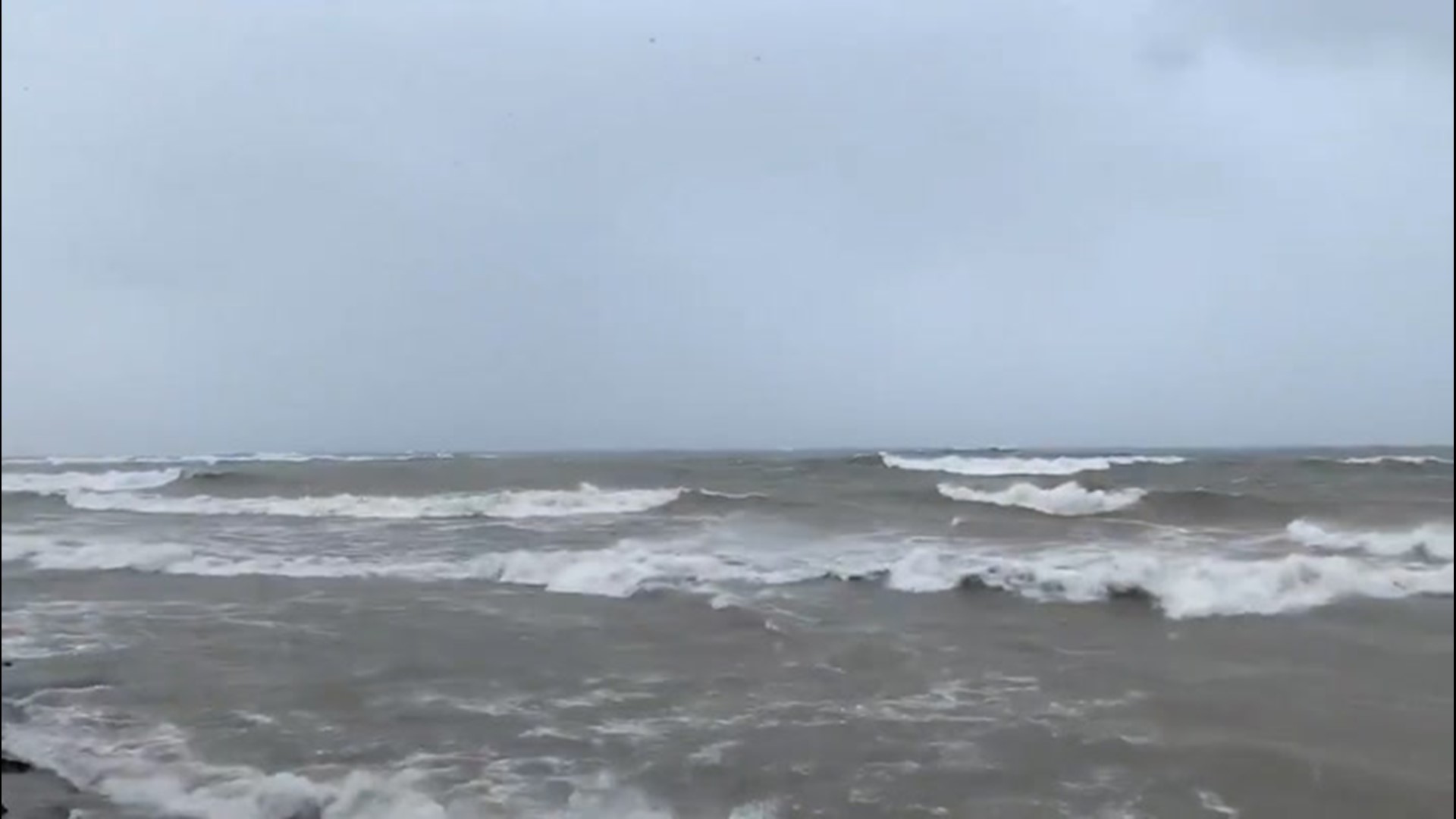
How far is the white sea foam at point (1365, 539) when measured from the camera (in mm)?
11664

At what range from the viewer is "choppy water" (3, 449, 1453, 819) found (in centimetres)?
527

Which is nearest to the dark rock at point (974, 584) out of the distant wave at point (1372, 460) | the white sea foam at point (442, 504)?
the white sea foam at point (442, 504)

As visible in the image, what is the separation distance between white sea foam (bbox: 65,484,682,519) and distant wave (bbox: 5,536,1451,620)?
264 inches

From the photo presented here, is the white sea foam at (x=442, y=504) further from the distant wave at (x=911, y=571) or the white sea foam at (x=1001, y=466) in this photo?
the white sea foam at (x=1001, y=466)

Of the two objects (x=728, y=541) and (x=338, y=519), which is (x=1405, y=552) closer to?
(x=728, y=541)

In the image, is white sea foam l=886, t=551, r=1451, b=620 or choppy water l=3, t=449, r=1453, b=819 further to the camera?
white sea foam l=886, t=551, r=1451, b=620

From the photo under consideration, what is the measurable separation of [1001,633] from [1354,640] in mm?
2677

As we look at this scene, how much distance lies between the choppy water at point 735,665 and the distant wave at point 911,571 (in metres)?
0.06

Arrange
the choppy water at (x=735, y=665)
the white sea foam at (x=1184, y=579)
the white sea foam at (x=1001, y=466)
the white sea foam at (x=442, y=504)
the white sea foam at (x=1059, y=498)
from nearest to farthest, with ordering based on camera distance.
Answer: the choppy water at (x=735, y=665), the white sea foam at (x=1184, y=579), the white sea foam at (x=1059, y=498), the white sea foam at (x=442, y=504), the white sea foam at (x=1001, y=466)

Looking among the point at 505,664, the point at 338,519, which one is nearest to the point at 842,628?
the point at 505,664

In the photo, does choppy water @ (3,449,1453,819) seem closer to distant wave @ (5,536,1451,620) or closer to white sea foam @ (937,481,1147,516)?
distant wave @ (5,536,1451,620)

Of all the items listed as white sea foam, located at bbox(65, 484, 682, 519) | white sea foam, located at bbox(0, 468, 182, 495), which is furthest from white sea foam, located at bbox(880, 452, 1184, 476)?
white sea foam, located at bbox(0, 468, 182, 495)

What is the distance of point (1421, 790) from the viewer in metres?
5.07

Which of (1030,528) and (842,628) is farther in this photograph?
(1030,528)
